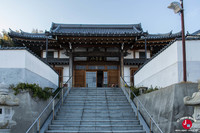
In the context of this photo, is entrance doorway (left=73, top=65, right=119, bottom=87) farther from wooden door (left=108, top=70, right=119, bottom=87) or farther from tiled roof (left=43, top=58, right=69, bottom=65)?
tiled roof (left=43, top=58, right=69, bottom=65)

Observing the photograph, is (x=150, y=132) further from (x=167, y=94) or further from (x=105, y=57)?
(x=105, y=57)

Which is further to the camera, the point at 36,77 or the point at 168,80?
the point at 36,77

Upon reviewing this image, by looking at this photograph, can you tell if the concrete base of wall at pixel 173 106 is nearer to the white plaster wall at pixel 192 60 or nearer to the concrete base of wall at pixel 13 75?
the white plaster wall at pixel 192 60

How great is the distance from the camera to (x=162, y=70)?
10.9 meters

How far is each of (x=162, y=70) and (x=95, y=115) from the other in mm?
4154

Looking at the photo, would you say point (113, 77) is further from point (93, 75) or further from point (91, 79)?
point (91, 79)

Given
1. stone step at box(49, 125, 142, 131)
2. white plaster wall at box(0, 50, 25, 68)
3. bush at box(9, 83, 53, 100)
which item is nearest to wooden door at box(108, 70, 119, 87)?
bush at box(9, 83, 53, 100)

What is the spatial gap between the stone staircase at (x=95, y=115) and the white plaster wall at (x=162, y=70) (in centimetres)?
199

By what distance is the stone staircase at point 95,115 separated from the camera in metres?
10.2

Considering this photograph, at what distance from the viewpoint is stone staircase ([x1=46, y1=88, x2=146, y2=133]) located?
33.6 feet

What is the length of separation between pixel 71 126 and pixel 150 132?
357 cm

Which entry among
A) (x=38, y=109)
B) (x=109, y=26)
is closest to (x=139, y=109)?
(x=38, y=109)

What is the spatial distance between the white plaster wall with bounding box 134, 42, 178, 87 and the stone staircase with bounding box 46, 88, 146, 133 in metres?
1.99

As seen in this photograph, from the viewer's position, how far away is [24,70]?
1023 cm
